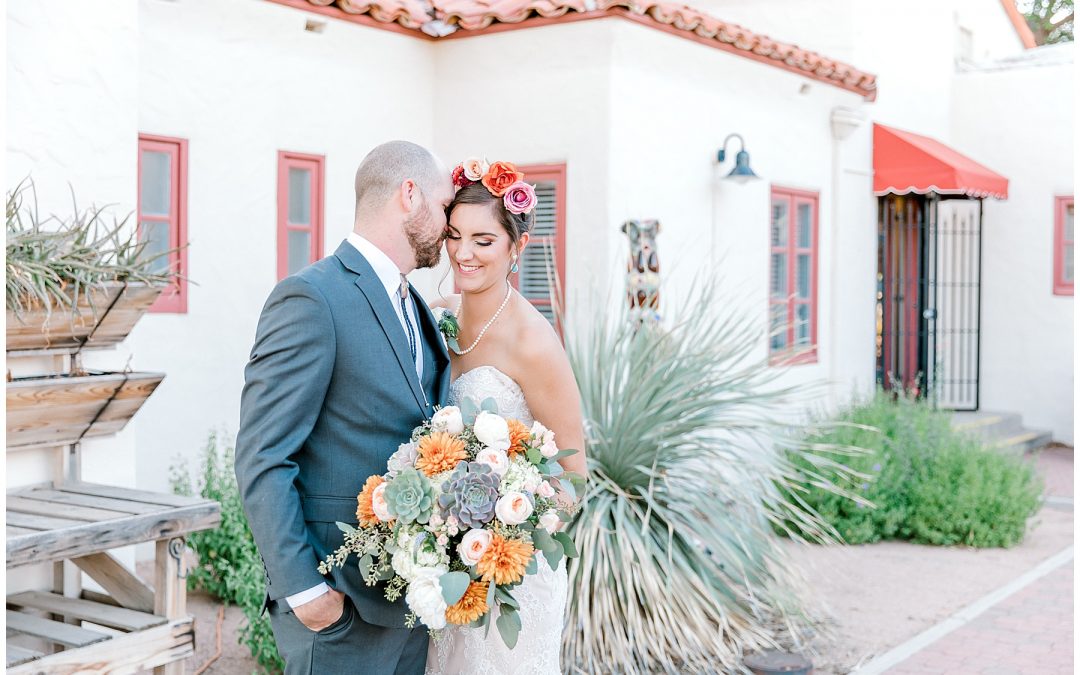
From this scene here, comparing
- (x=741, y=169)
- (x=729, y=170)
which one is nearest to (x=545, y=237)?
(x=741, y=169)

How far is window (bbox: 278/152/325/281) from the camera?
26.2 feet

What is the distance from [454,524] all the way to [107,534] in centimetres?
191

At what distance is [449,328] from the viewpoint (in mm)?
3422

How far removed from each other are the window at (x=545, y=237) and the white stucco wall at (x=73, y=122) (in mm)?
3882

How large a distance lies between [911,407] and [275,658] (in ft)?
18.8

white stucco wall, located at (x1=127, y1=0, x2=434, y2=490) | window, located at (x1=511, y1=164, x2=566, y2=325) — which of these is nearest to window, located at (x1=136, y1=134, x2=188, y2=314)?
white stucco wall, located at (x1=127, y1=0, x2=434, y2=490)

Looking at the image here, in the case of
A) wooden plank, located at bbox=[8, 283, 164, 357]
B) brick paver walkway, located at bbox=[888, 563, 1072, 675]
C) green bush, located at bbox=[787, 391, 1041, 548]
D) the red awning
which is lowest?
brick paver walkway, located at bbox=[888, 563, 1072, 675]

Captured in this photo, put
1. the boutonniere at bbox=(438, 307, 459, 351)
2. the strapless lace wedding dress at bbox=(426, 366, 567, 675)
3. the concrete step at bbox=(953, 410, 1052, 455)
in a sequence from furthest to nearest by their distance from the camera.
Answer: the concrete step at bbox=(953, 410, 1052, 455) → the boutonniere at bbox=(438, 307, 459, 351) → the strapless lace wedding dress at bbox=(426, 366, 567, 675)

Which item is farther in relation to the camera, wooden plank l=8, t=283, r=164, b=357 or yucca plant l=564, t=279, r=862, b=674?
yucca plant l=564, t=279, r=862, b=674

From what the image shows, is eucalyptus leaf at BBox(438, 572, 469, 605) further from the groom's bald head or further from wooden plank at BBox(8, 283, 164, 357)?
wooden plank at BBox(8, 283, 164, 357)

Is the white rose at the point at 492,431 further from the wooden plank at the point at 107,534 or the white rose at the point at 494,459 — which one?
the wooden plank at the point at 107,534

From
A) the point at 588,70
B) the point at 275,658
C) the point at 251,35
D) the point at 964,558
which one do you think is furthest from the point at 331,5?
the point at 964,558

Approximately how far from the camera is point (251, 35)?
7.64 metres

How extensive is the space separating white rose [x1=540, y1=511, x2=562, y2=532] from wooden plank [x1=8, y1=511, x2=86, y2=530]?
194cm
